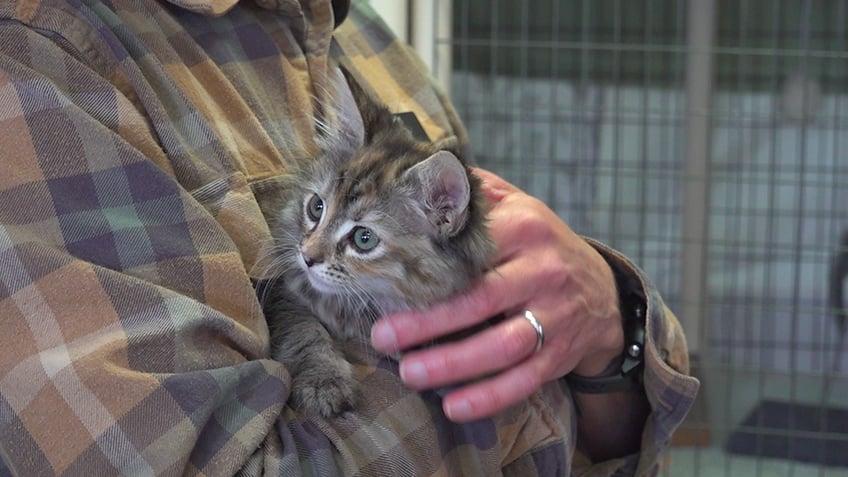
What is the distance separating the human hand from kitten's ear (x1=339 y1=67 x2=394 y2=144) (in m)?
0.16

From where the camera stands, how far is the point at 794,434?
127 inches

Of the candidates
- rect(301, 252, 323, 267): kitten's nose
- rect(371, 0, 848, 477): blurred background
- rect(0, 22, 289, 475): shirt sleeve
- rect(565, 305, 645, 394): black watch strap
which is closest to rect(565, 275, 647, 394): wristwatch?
rect(565, 305, 645, 394): black watch strap

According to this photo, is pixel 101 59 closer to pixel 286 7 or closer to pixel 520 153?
pixel 286 7

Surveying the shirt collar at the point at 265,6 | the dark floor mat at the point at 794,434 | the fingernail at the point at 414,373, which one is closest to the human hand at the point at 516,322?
the fingernail at the point at 414,373

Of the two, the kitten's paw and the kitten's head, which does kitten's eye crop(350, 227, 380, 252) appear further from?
the kitten's paw

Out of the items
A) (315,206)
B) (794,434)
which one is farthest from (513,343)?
(794,434)

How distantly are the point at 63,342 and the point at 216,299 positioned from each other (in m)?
0.18

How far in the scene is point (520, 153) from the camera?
3434mm

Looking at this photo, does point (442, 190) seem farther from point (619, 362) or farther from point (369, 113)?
point (619, 362)

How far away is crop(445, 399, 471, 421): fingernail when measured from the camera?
1238 millimetres

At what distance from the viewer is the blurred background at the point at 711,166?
3.41 m

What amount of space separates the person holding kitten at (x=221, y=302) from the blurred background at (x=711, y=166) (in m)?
1.88

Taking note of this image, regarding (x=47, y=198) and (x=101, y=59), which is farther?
(x=101, y=59)

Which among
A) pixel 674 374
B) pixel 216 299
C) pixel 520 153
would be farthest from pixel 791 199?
pixel 216 299
